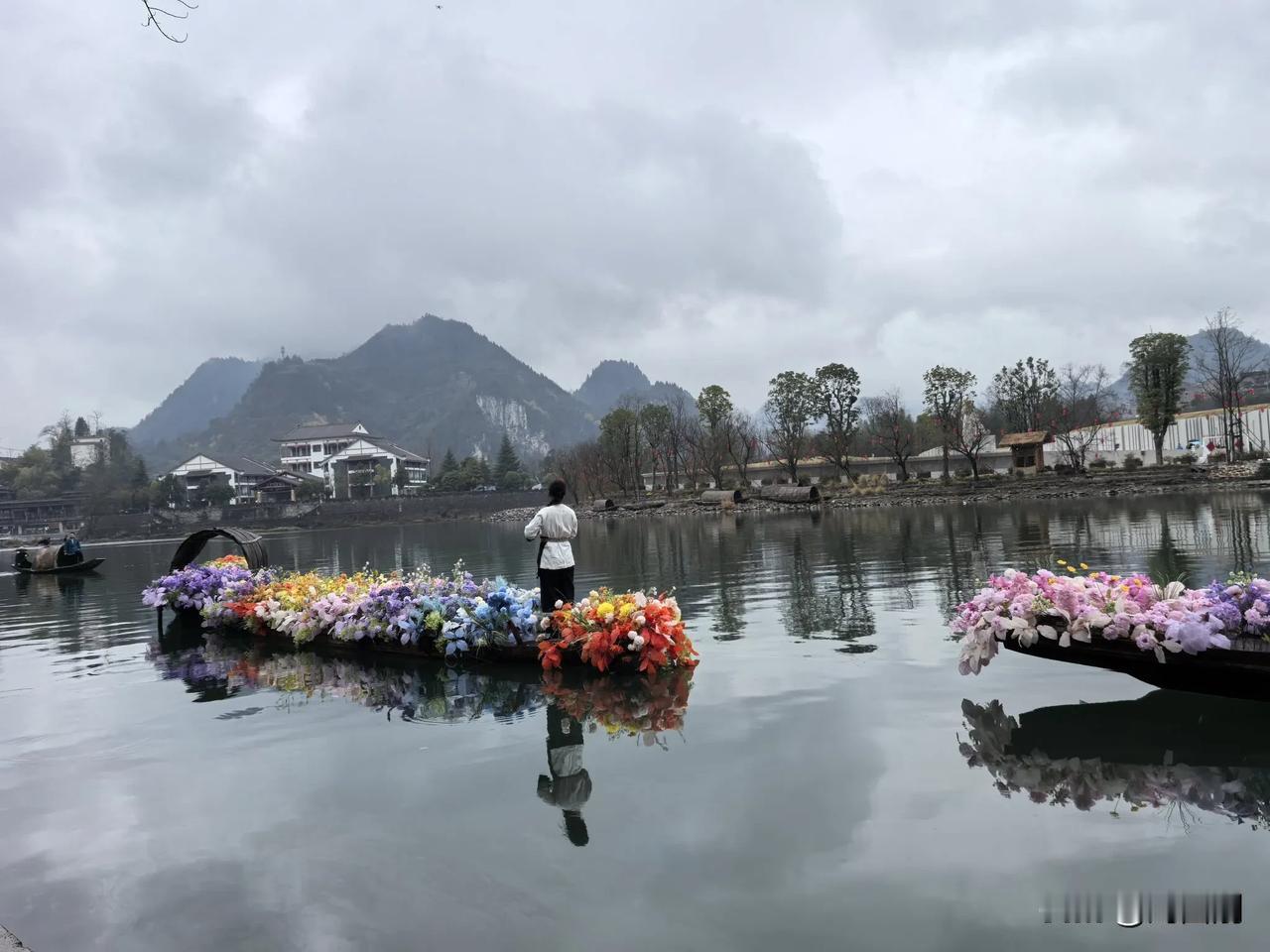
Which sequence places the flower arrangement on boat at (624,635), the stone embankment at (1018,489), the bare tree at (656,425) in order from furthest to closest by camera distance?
the bare tree at (656,425), the stone embankment at (1018,489), the flower arrangement on boat at (624,635)

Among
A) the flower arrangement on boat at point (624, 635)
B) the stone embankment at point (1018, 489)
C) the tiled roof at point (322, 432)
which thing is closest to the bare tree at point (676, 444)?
the stone embankment at point (1018, 489)

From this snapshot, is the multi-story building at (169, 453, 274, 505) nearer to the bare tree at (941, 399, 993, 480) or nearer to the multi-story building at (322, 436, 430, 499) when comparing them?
the multi-story building at (322, 436, 430, 499)

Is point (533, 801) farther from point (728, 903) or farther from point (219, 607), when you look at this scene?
point (219, 607)

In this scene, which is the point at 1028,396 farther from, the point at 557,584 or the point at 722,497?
the point at 557,584

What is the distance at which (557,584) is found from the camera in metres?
8.64

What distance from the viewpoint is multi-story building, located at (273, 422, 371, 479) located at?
11800 cm

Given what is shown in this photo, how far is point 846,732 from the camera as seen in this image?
5.86 m

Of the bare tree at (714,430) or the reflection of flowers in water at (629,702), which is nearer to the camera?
the reflection of flowers in water at (629,702)

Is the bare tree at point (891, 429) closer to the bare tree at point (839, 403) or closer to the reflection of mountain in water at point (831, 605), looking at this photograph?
the bare tree at point (839, 403)

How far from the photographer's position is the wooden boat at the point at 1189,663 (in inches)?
214

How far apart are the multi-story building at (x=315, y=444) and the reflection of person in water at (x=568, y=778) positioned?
382 feet

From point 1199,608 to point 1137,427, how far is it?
68.2 metres

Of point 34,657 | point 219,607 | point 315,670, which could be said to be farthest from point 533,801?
point 34,657

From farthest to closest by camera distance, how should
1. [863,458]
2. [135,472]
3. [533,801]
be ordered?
[135,472], [863,458], [533,801]
